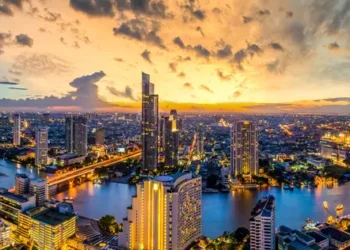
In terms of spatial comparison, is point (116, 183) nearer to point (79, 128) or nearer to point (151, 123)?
point (151, 123)

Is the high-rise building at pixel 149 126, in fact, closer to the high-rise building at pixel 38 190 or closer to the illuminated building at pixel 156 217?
Result: the high-rise building at pixel 38 190

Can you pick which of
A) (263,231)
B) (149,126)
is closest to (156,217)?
(263,231)

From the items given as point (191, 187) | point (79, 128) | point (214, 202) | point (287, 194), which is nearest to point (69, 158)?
point (79, 128)

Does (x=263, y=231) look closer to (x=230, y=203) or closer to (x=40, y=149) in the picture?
(x=230, y=203)

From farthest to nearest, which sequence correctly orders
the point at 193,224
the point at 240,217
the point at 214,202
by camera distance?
the point at 214,202 < the point at 240,217 < the point at 193,224

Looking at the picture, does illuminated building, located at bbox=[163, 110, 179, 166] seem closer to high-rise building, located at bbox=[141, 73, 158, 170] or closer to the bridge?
high-rise building, located at bbox=[141, 73, 158, 170]

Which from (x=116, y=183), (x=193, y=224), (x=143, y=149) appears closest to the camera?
(x=193, y=224)

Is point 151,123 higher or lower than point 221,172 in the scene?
higher

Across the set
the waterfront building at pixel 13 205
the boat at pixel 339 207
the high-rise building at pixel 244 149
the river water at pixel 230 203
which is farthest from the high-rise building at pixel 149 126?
the boat at pixel 339 207
